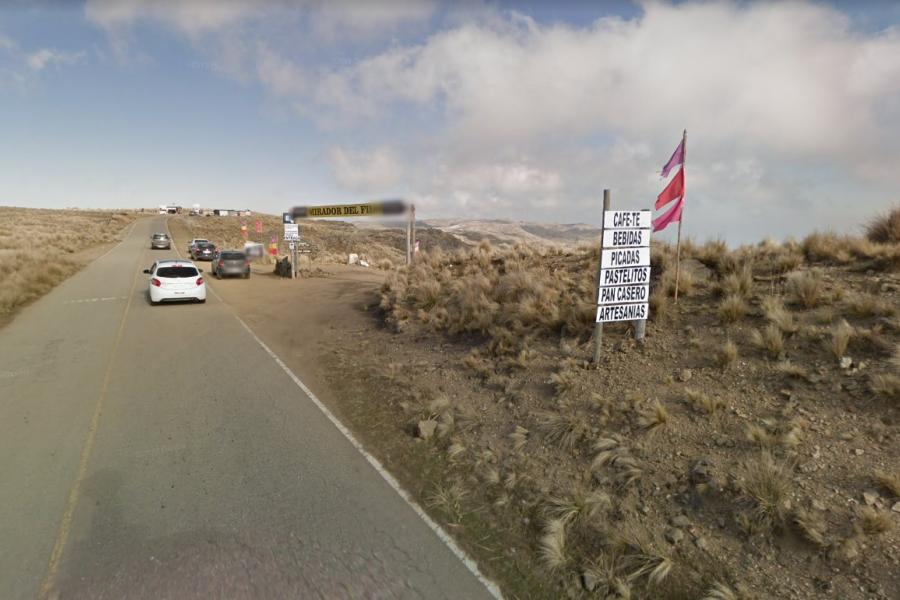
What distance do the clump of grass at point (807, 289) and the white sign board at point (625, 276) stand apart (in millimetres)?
2152

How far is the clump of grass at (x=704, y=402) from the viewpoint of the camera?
500 centimetres

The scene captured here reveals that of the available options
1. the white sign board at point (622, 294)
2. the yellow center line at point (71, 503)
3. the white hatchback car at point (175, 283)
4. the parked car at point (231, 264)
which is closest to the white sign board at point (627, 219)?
the white sign board at point (622, 294)

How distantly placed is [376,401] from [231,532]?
346 cm

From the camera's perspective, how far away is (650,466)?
4516mm

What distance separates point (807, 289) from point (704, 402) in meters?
3.02

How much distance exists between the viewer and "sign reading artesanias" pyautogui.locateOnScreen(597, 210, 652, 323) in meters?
6.50

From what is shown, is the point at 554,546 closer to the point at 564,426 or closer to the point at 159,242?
the point at 564,426

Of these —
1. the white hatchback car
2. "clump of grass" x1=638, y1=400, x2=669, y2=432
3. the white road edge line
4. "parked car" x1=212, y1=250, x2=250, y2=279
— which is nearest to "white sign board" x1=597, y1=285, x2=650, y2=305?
"clump of grass" x1=638, y1=400, x2=669, y2=432

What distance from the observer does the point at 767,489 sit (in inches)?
148

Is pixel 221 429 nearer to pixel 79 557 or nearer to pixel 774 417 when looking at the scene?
pixel 79 557

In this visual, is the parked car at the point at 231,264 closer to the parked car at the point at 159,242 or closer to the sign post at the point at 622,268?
the parked car at the point at 159,242

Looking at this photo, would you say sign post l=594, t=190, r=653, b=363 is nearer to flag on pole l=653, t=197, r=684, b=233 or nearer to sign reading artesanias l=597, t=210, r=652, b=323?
sign reading artesanias l=597, t=210, r=652, b=323

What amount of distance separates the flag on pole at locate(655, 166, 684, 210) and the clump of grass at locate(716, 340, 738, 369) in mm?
2912

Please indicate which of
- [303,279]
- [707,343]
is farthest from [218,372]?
[303,279]
